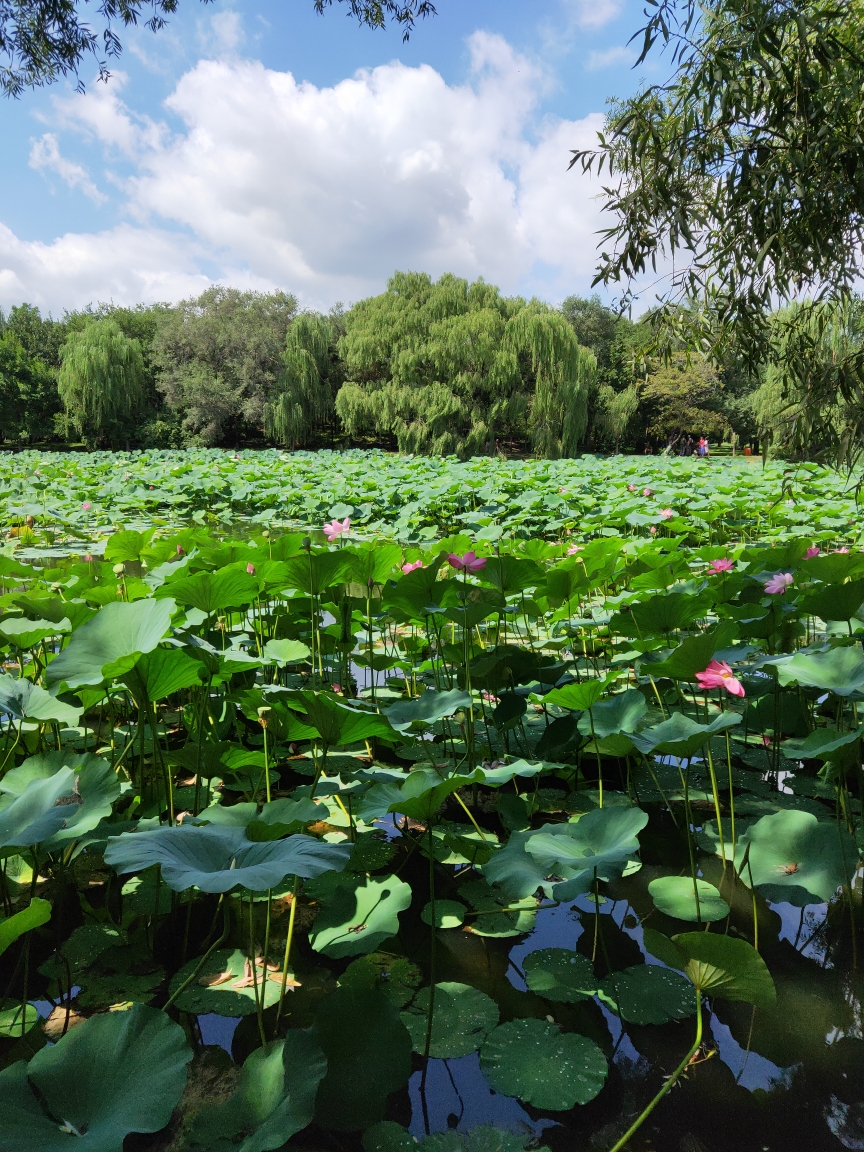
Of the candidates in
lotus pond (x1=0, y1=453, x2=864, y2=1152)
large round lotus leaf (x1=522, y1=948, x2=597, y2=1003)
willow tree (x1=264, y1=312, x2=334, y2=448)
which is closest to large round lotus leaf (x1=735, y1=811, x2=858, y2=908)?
lotus pond (x1=0, y1=453, x2=864, y2=1152)

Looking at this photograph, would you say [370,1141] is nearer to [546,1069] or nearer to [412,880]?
[546,1069]

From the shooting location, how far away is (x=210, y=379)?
80.6ft

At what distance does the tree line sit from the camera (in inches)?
715

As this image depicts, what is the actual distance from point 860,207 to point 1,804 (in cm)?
317

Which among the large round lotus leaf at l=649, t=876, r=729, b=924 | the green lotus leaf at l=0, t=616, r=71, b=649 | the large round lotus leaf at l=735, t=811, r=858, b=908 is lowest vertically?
the large round lotus leaf at l=649, t=876, r=729, b=924

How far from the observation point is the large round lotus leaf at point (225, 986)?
1.03 metres

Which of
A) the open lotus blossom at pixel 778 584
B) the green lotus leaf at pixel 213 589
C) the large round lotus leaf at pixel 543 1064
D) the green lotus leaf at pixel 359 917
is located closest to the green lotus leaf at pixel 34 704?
the green lotus leaf at pixel 213 589

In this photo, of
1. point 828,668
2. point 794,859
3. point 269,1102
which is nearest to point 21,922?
point 269,1102

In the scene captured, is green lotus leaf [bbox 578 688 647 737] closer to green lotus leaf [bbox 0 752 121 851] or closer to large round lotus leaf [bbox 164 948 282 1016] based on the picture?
large round lotus leaf [bbox 164 948 282 1016]

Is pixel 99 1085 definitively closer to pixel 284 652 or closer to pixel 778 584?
pixel 284 652

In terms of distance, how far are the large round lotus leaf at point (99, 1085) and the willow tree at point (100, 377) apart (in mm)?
24058

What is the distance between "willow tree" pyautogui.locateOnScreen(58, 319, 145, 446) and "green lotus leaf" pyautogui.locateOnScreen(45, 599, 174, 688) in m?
23.4

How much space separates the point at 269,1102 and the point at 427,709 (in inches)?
29.9

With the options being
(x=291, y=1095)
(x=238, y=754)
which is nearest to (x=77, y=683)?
(x=238, y=754)
